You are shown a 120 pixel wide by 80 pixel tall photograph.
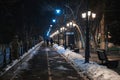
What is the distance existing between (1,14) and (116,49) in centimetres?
1816

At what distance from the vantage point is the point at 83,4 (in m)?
41.3

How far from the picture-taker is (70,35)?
57.3 m

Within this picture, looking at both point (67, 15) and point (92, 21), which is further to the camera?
point (67, 15)

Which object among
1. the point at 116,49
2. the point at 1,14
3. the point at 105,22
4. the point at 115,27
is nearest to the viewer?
the point at 115,27

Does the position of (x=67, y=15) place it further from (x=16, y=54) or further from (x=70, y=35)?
(x=16, y=54)

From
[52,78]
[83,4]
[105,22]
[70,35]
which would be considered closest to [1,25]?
[83,4]

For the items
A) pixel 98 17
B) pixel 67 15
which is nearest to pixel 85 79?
pixel 98 17

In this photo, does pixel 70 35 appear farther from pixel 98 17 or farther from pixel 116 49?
pixel 98 17

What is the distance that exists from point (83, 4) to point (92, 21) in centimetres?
251

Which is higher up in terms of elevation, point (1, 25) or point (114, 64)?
point (1, 25)

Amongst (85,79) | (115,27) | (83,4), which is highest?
(83,4)

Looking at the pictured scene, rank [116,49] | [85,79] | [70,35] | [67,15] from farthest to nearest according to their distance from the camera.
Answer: [67,15]
[70,35]
[116,49]
[85,79]

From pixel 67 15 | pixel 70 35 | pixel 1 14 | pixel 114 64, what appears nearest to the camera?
pixel 114 64

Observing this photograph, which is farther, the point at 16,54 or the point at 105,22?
the point at 105,22
